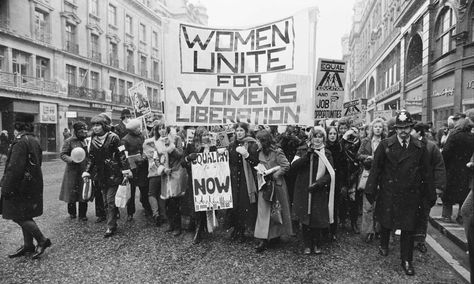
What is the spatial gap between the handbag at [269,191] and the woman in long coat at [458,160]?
3.37 m

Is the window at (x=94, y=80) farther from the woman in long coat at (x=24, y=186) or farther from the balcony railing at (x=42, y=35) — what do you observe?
the woman in long coat at (x=24, y=186)

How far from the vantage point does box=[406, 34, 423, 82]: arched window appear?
23.5 metres

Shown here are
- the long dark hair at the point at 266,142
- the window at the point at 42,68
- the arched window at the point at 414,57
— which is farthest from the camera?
the window at the point at 42,68

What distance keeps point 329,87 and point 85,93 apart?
29.2 metres

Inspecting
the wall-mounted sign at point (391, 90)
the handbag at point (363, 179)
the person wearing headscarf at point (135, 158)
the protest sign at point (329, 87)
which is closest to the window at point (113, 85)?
the wall-mounted sign at point (391, 90)

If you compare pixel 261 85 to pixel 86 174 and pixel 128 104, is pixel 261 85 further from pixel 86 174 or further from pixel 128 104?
pixel 128 104

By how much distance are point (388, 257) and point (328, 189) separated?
1182 millimetres

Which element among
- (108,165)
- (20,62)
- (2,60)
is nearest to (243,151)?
(108,165)

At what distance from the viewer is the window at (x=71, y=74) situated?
30042 millimetres

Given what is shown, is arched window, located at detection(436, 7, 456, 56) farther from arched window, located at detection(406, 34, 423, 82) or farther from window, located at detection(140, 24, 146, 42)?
window, located at detection(140, 24, 146, 42)

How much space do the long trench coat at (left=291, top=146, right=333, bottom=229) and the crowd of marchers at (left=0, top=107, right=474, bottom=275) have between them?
0.01 meters

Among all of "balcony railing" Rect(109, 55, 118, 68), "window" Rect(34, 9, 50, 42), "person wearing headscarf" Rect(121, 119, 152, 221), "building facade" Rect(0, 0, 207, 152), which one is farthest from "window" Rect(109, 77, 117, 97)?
"person wearing headscarf" Rect(121, 119, 152, 221)

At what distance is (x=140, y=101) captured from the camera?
8.33m

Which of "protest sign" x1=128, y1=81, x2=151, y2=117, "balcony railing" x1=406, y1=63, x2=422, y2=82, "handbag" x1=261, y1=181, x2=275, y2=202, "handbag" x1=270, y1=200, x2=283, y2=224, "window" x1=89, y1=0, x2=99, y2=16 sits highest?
"window" x1=89, y1=0, x2=99, y2=16
